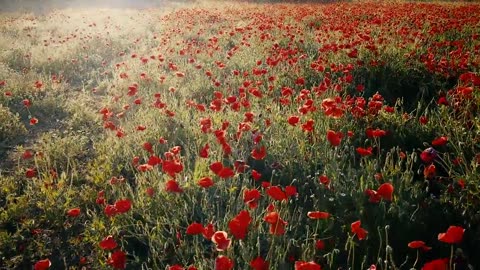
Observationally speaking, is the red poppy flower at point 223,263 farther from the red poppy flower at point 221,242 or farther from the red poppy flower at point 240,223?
the red poppy flower at point 240,223

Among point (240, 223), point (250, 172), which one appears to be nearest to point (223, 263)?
point (240, 223)

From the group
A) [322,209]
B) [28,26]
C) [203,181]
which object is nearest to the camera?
[203,181]

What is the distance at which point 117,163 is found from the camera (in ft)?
12.0

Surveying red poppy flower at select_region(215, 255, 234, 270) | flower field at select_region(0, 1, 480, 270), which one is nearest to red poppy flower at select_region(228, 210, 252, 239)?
flower field at select_region(0, 1, 480, 270)

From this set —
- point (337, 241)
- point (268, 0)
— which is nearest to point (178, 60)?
point (337, 241)

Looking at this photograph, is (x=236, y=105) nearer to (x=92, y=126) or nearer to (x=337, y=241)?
(x=337, y=241)

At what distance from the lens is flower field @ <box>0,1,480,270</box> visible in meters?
2.34

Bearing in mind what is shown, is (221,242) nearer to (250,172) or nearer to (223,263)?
(223,263)

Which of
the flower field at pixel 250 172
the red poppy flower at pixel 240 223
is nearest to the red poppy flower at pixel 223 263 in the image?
the flower field at pixel 250 172

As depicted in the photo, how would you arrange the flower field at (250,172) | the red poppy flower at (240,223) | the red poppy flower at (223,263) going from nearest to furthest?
1. the red poppy flower at (223,263)
2. the red poppy flower at (240,223)
3. the flower field at (250,172)

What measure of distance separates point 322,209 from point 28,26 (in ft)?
41.6

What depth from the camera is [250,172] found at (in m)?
3.32

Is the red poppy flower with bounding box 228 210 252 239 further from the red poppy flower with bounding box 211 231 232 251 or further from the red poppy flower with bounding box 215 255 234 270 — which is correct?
the red poppy flower with bounding box 215 255 234 270

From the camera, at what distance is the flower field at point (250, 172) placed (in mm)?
2342
